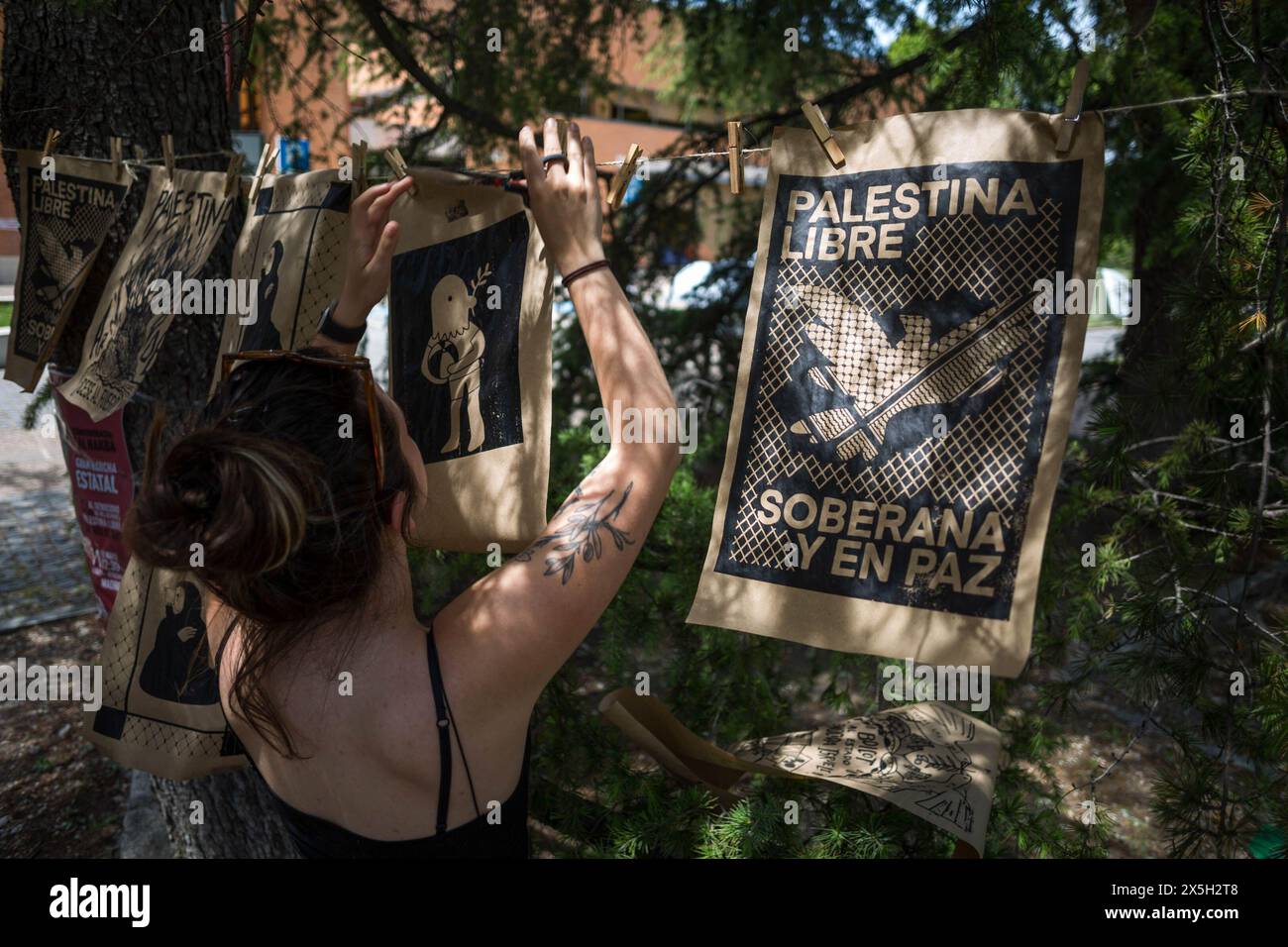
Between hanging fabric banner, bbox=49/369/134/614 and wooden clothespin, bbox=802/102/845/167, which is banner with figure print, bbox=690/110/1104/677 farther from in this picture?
hanging fabric banner, bbox=49/369/134/614

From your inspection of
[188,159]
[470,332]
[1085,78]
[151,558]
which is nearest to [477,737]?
[151,558]

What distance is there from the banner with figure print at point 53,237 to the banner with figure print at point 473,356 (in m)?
1.17

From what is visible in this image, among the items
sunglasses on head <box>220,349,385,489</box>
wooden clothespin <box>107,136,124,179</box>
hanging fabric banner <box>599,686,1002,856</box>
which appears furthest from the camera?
wooden clothespin <box>107,136,124,179</box>

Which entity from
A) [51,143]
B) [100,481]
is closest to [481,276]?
[51,143]

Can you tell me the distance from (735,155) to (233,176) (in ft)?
4.47

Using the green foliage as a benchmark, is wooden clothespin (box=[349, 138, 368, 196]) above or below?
above

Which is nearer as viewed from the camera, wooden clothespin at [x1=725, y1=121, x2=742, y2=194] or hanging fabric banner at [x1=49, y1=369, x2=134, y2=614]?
wooden clothespin at [x1=725, y1=121, x2=742, y2=194]

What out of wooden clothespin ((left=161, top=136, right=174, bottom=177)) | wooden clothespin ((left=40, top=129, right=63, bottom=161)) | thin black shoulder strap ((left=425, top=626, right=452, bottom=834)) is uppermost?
wooden clothespin ((left=40, top=129, right=63, bottom=161))

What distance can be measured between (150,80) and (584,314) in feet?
6.87

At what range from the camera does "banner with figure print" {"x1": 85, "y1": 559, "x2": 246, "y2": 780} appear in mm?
2312

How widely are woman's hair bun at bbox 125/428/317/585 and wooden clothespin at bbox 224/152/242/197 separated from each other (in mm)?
1212

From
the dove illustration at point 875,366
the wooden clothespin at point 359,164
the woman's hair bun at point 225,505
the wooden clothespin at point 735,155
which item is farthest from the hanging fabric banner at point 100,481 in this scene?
the dove illustration at point 875,366

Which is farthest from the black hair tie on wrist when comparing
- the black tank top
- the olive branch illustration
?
the black tank top

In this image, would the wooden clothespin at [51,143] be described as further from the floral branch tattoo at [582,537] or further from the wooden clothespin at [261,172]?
the floral branch tattoo at [582,537]
